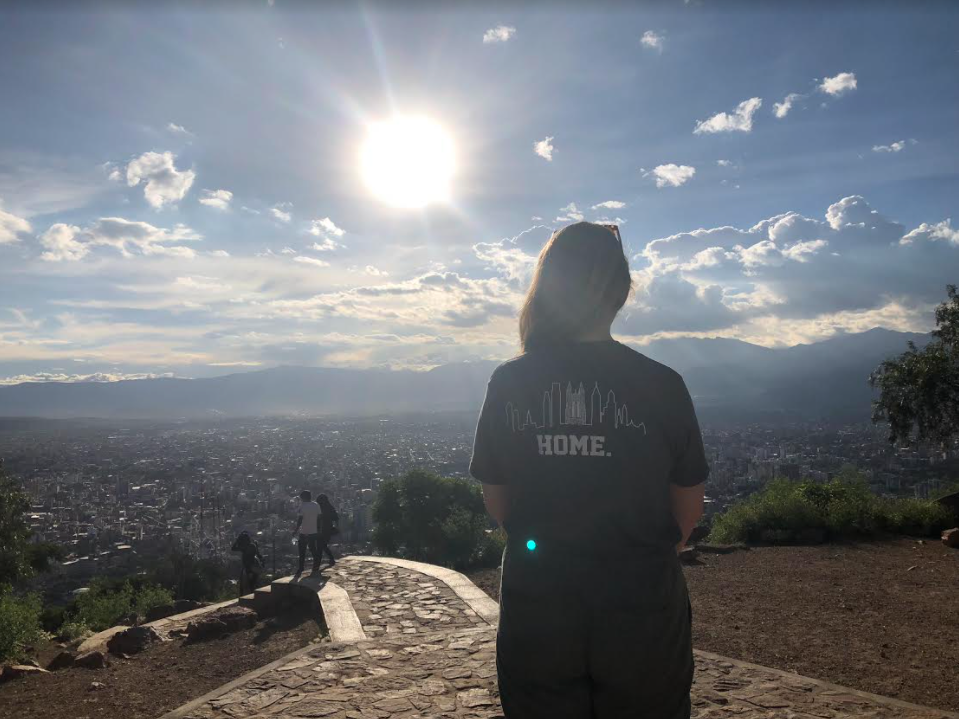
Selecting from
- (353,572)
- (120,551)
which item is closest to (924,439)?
(353,572)

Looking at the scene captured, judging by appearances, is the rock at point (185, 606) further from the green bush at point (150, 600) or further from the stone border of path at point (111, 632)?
the green bush at point (150, 600)

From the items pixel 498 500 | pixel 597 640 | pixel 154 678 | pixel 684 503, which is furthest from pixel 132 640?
pixel 684 503

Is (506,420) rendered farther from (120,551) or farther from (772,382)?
(772,382)

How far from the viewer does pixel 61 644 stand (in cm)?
953

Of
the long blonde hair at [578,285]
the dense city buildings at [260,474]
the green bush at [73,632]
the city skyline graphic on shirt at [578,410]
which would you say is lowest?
the dense city buildings at [260,474]

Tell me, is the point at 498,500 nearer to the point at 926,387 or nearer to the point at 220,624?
the point at 220,624

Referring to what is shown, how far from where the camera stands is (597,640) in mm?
1702

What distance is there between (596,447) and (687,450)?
31 cm

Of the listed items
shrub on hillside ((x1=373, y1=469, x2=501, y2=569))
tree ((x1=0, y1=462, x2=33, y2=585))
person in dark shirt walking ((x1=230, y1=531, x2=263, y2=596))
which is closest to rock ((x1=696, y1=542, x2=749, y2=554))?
shrub on hillside ((x1=373, y1=469, x2=501, y2=569))

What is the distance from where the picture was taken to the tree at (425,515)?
1742 centimetres

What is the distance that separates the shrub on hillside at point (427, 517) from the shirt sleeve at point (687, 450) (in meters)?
15.6

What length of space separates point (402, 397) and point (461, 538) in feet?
506

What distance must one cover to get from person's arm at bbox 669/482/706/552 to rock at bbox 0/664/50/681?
834 centimetres

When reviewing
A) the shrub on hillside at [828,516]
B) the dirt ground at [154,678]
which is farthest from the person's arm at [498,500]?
the shrub on hillside at [828,516]
